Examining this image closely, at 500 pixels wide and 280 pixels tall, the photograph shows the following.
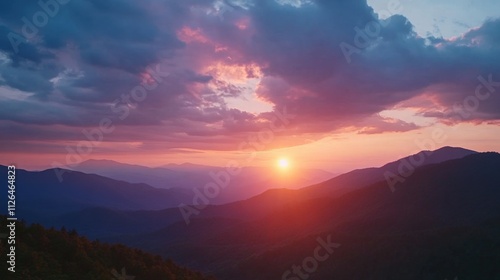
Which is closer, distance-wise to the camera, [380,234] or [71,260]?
[71,260]

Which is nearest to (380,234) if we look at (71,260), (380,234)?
(380,234)

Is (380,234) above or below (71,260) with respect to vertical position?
below

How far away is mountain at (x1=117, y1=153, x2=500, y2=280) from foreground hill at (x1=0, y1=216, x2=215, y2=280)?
4514cm

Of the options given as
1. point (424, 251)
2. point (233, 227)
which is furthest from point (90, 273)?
point (233, 227)

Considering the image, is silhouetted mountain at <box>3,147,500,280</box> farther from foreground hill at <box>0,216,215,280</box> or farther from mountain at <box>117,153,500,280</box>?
foreground hill at <box>0,216,215,280</box>

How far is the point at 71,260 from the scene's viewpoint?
1903 centimetres

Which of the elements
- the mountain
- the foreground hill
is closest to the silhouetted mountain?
the mountain

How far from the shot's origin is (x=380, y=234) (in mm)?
82312

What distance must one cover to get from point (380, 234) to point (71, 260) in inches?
2981

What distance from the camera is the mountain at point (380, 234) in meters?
56.7

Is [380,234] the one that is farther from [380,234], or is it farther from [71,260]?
[71,260]

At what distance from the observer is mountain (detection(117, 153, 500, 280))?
56688 millimetres

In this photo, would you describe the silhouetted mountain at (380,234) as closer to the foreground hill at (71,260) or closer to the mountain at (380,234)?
the mountain at (380,234)

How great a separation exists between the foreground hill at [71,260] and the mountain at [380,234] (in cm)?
4514
